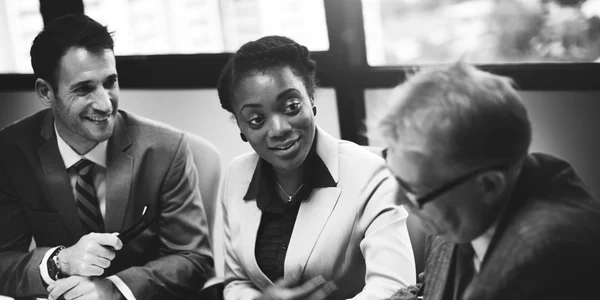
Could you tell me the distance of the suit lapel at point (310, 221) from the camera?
1.99 meters

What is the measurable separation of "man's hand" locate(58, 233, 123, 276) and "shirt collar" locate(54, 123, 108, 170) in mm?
303

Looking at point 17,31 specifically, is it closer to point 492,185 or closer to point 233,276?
point 233,276

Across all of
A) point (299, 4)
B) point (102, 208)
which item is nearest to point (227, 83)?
point (102, 208)

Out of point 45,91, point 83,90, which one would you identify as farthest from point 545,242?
point 45,91

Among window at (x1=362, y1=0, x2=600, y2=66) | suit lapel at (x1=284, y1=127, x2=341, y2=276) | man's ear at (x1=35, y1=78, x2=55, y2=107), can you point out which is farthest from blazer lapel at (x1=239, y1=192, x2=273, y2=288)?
window at (x1=362, y1=0, x2=600, y2=66)

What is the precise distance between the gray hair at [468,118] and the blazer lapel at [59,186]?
1452mm

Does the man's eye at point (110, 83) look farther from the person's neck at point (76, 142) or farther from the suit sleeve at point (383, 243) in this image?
the suit sleeve at point (383, 243)

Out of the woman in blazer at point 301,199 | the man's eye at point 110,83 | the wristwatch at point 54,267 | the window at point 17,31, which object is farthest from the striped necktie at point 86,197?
the window at point 17,31

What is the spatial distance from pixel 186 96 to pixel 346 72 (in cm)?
98

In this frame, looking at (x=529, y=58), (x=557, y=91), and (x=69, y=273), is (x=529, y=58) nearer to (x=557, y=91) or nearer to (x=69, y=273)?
(x=557, y=91)

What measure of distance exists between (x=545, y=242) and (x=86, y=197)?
1649 millimetres

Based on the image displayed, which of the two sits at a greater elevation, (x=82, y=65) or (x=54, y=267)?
(x=82, y=65)

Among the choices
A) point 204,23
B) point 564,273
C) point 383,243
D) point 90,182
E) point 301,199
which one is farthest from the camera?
point 204,23

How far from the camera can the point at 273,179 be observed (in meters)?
2.11
